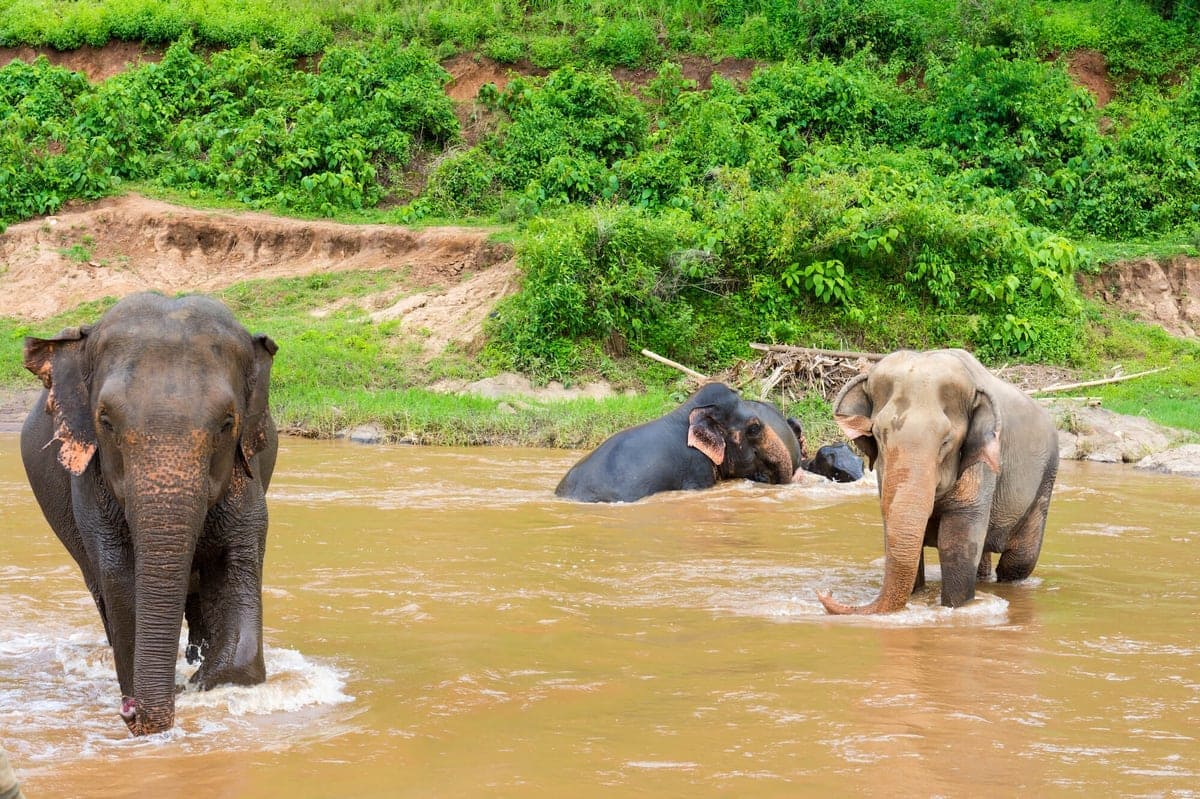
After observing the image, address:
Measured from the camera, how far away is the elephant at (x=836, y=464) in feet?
49.9

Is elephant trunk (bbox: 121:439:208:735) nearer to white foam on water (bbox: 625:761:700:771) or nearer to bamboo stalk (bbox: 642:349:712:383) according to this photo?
white foam on water (bbox: 625:761:700:771)

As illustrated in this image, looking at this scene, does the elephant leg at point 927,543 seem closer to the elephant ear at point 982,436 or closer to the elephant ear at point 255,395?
the elephant ear at point 982,436

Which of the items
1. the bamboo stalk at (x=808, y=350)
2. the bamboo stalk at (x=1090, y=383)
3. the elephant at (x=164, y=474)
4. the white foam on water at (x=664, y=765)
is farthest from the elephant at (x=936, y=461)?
the bamboo stalk at (x=808, y=350)

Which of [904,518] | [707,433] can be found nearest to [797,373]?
[707,433]

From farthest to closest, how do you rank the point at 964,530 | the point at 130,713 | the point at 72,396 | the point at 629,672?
the point at 964,530 < the point at 629,672 < the point at 130,713 < the point at 72,396

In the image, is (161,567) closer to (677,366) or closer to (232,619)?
(232,619)

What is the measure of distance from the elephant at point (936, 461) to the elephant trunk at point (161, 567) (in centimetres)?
387

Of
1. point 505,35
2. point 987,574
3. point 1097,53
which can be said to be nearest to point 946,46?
point 1097,53

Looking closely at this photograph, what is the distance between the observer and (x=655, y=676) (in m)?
6.94

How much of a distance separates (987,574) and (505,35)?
953 inches

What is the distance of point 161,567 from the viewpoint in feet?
17.4

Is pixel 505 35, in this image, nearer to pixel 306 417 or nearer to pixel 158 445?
pixel 306 417

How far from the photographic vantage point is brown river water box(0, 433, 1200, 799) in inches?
215

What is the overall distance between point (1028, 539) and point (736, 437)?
16.9 feet
